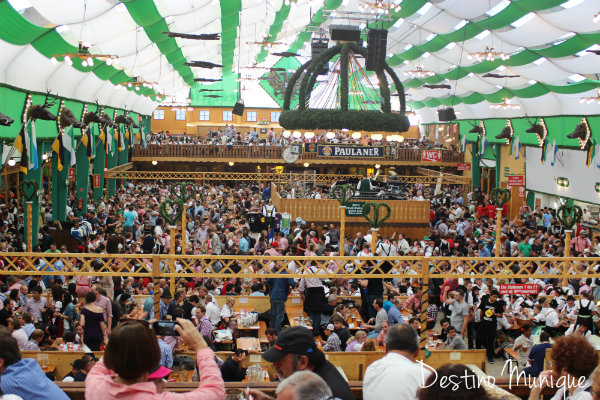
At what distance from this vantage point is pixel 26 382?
2.93m

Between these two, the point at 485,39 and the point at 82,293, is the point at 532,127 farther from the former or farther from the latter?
the point at 82,293

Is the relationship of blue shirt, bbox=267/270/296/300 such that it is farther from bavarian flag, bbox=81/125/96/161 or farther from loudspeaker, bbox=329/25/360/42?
bavarian flag, bbox=81/125/96/161

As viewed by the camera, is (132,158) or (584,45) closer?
(584,45)

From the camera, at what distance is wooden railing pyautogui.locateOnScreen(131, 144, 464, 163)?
3481 cm

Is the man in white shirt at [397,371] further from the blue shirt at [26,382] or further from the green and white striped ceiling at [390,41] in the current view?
the green and white striped ceiling at [390,41]

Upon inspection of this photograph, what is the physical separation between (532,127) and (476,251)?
10.4 m

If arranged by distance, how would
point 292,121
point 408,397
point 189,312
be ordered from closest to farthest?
1. point 408,397
2. point 292,121
3. point 189,312

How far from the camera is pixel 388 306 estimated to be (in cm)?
945

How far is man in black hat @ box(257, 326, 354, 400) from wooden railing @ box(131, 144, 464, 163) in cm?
3171

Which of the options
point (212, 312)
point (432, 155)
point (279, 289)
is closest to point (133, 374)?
point (212, 312)

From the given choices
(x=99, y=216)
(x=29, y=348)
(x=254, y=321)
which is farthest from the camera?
(x=99, y=216)

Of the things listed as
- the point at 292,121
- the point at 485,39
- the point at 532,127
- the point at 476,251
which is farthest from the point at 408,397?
the point at 532,127

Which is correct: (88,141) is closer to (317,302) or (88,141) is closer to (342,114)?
(317,302)

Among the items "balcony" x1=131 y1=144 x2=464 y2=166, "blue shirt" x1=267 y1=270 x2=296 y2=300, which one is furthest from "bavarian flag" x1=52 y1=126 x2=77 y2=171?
"balcony" x1=131 y1=144 x2=464 y2=166
